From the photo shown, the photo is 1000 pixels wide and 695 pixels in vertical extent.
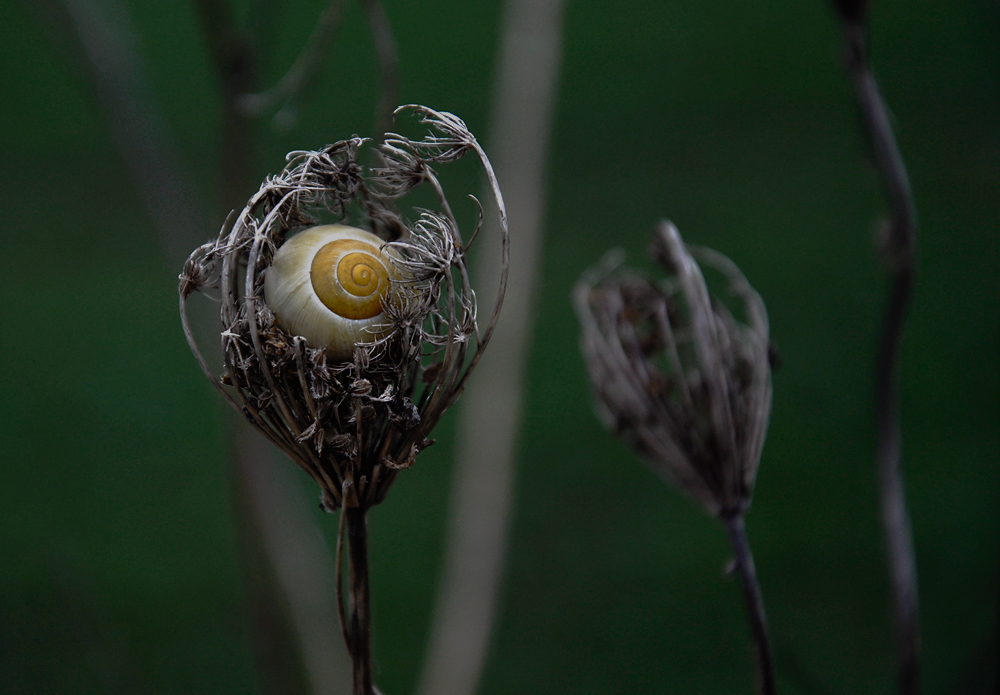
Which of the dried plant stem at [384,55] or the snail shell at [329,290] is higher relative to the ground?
the dried plant stem at [384,55]

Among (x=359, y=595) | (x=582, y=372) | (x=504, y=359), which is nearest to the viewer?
(x=359, y=595)

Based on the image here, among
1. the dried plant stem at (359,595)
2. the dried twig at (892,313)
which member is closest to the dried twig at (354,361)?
the dried plant stem at (359,595)

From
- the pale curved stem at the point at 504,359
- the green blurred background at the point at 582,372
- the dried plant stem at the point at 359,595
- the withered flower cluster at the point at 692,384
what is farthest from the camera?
the green blurred background at the point at 582,372

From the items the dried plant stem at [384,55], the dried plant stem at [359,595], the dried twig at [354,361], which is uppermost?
the dried plant stem at [384,55]

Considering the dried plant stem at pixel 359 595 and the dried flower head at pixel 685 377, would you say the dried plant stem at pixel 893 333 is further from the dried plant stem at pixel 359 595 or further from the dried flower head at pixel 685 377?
the dried plant stem at pixel 359 595

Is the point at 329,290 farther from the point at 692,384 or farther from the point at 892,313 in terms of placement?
the point at 892,313

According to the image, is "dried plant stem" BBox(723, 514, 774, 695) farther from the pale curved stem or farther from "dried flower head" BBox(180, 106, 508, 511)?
the pale curved stem

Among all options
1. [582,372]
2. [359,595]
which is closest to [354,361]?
[359,595]
